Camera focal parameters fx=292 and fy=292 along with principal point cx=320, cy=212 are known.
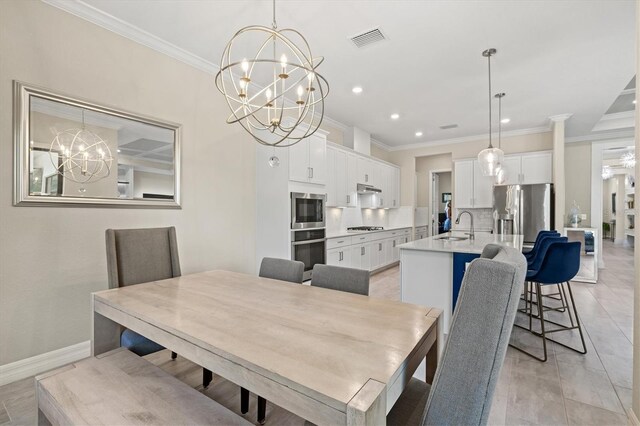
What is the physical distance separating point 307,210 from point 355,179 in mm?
1676

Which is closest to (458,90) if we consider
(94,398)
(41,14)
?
(41,14)

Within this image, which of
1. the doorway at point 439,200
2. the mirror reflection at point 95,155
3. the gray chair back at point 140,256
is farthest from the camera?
the doorway at point 439,200

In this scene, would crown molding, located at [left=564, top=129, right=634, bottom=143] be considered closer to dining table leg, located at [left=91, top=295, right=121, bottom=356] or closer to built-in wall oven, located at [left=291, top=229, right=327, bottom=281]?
built-in wall oven, located at [left=291, top=229, right=327, bottom=281]

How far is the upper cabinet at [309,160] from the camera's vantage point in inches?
154

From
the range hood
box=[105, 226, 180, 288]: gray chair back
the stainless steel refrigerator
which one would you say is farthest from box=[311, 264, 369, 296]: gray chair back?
the stainless steel refrigerator

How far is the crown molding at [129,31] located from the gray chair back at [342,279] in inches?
104

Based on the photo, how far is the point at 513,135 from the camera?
591 centimetres

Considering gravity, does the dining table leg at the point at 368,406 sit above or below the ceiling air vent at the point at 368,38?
below

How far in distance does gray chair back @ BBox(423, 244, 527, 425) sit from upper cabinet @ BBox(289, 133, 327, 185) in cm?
328

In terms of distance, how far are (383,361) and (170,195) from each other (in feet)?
8.88

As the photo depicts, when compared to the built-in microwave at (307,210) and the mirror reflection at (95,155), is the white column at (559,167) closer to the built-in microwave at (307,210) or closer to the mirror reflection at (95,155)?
the built-in microwave at (307,210)

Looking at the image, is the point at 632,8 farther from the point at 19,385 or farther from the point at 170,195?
the point at 19,385

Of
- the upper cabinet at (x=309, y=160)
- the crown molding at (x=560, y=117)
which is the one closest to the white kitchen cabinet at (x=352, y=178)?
the upper cabinet at (x=309, y=160)

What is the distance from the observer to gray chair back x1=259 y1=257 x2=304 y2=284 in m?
2.03
